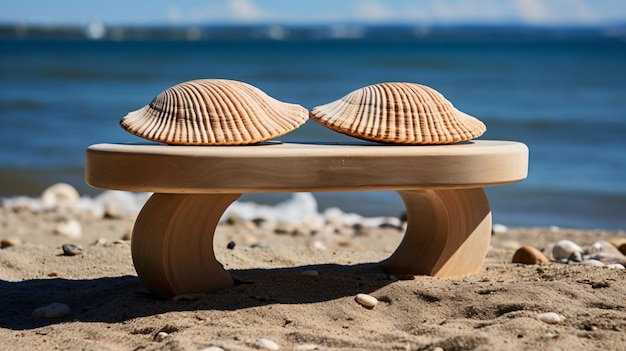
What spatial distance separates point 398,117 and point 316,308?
32.2 inches

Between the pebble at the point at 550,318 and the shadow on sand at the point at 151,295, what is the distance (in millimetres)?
684

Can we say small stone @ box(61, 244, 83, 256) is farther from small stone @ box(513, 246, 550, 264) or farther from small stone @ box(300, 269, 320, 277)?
small stone @ box(513, 246, 550, 264)

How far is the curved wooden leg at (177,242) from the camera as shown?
316 cm

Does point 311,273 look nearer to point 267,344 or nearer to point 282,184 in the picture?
point 282,184

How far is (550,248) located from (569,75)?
19820 mm

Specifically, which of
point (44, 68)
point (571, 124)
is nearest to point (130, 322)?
point (571, 124)

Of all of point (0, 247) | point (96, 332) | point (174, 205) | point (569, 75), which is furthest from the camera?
point (569, 75)

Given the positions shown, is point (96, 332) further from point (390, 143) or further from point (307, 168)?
point (390, 143)

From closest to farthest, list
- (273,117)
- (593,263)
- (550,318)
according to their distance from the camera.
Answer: (550,318), (273,117), (593,263)

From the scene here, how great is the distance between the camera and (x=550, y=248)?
Result: 4.89m

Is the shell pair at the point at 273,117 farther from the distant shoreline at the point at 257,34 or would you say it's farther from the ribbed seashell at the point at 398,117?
the distant shoreline at the point at 257,34

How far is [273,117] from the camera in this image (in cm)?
329

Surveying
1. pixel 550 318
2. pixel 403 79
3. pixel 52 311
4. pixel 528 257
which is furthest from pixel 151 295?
pixel 403 79

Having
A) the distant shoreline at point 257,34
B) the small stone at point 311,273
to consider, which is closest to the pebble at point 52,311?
the small stone at point 311,273
